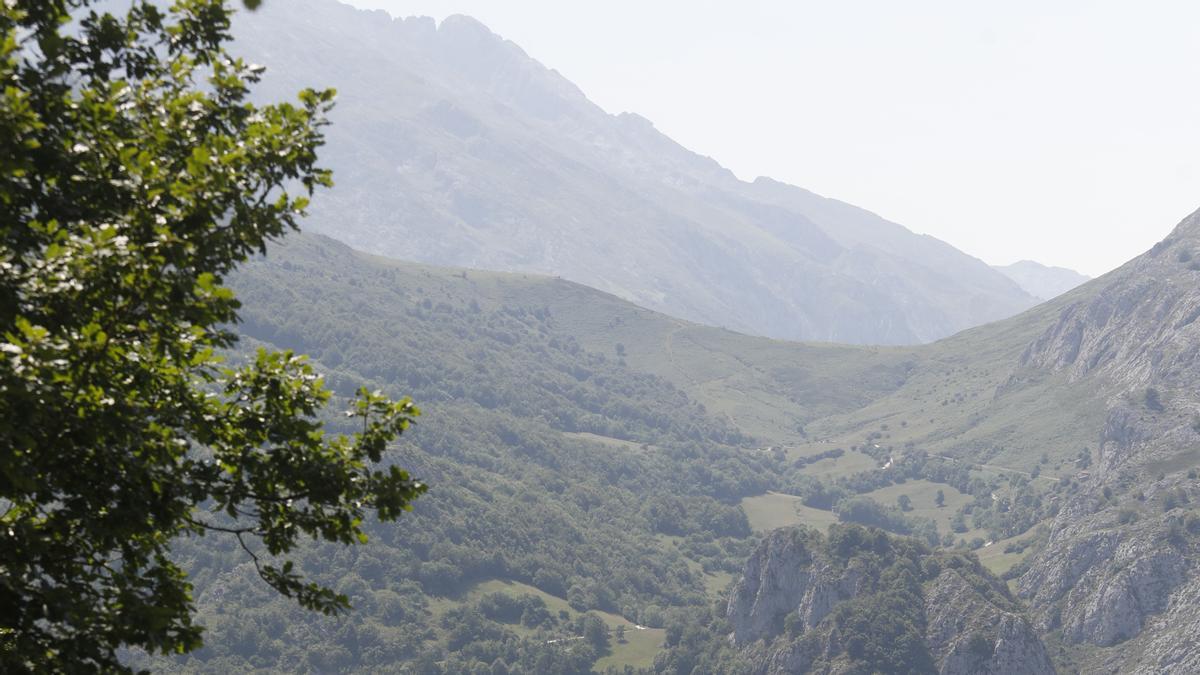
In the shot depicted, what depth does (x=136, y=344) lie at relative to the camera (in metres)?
19.4

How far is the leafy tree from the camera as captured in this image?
17.6m

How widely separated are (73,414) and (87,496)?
82.0 inches

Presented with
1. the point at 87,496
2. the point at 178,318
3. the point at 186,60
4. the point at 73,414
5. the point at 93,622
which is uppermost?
the point at 186,60

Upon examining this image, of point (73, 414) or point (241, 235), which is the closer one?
point (73, 414)

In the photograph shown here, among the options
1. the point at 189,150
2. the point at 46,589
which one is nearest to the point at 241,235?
Result: the point at 189,150

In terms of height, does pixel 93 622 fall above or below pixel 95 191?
below

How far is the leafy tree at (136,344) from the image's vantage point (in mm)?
17625

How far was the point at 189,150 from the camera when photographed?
822 inches

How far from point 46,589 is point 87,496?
2033 millimetres

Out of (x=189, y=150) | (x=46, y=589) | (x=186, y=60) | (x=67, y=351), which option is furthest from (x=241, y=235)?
(x=46, y=589)

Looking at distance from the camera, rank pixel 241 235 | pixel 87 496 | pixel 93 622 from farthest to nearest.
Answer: pixel 241 235 → pixel 87 496 → pixel 93 622

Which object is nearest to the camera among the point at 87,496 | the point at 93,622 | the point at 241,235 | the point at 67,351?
the point at 67,351

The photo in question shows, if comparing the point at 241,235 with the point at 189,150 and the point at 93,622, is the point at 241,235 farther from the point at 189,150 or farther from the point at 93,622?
the point at 93,622

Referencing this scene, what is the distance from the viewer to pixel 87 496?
19750mm
